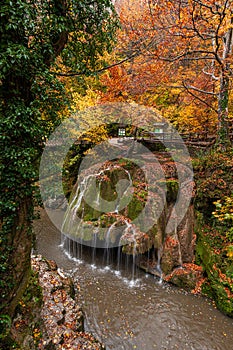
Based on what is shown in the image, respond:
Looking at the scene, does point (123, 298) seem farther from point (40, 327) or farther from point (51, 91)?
point (51, 91)

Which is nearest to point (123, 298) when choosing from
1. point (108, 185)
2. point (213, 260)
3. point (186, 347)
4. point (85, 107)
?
Answer: point (186, 347)

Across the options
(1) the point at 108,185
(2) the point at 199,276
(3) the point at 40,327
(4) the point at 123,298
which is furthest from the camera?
(1) the point at 108,185

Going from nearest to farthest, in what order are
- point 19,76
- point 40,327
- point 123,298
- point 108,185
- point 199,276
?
point 19,76 → point 40,327 → point 123,298 → point 199,276 → point 108,185

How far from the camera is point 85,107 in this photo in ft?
29.3

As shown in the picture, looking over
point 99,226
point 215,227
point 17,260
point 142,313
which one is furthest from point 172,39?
point 142,313

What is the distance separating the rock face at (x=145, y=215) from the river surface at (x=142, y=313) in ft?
2.37

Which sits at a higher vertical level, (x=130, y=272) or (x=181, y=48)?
(x=181, y=48)

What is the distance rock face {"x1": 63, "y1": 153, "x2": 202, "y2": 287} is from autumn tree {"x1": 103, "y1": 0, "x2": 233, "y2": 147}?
11.5 feet

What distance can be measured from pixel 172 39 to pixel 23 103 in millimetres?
6832

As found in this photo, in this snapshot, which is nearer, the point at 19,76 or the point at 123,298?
the point at 19,76

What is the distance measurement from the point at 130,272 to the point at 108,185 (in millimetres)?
3645

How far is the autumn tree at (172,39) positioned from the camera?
21.4ft

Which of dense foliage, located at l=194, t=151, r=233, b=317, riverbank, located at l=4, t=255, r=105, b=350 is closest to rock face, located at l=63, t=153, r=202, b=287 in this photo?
dense foliage, located at l=194, t=151, r=233, b=317

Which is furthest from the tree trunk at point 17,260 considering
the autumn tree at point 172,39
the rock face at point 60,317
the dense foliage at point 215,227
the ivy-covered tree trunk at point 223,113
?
the ivy-covered tree trunk at point 223,113
